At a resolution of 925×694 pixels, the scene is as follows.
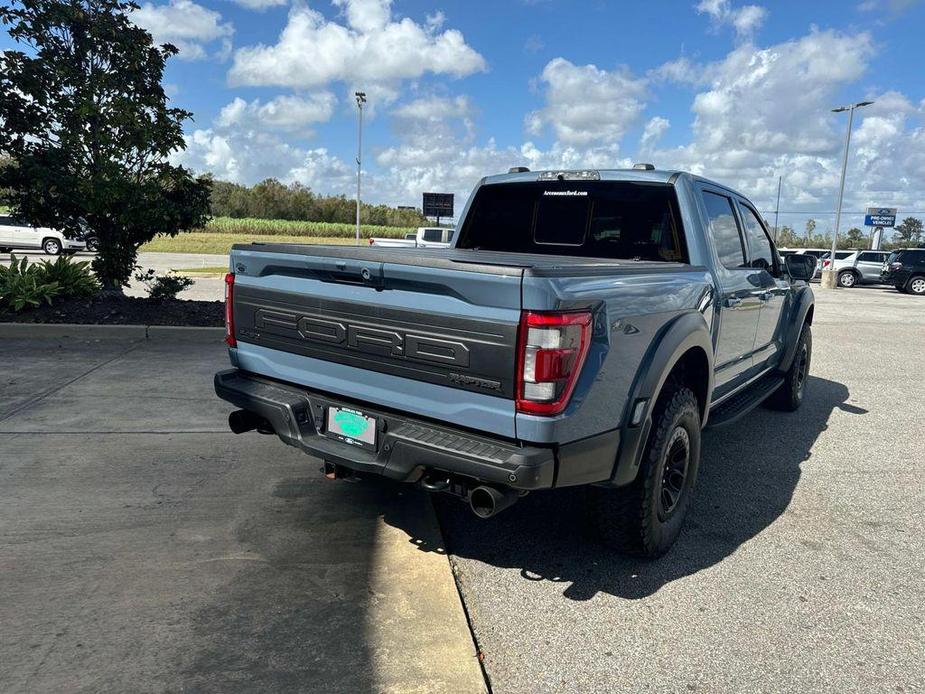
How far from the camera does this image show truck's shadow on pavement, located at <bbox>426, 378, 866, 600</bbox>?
3.25 meters

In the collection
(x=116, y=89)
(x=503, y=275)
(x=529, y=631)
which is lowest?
(x=529, y=631)

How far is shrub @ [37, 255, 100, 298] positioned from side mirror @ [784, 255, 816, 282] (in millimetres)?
9064

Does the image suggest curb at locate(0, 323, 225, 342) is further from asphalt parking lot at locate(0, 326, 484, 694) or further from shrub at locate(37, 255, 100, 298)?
asphalt parking lot at locate(0, 326, 484, 694)

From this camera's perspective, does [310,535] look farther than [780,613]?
Yes

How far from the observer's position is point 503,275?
2.44m

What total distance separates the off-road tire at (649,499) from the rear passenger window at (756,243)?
1961mm

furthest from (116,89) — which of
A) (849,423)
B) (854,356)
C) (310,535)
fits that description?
(854,356)

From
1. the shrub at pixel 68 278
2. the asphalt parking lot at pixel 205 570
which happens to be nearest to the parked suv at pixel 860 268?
the shrub at pixel 68 278

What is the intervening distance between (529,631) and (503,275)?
1.49 m

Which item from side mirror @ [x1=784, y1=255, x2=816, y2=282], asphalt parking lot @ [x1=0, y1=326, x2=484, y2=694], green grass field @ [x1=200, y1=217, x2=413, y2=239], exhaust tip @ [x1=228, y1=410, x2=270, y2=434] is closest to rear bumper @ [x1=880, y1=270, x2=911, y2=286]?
side mirror @ [x1=784, y1=255, x2=816, y2=282]

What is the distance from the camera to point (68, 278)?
30.9 feet

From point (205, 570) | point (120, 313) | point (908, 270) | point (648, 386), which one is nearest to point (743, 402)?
point (648, 386)

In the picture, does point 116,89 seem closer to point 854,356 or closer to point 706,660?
point 706,660

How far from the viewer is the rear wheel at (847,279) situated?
27531mm
